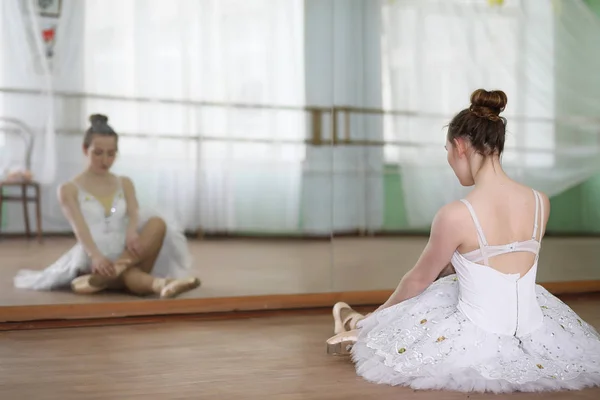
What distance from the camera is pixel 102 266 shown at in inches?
123

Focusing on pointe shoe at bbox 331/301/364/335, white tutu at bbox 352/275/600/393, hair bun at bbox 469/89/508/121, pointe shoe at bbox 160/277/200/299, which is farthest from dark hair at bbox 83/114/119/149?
hair bun at bbox 469/89/508/121

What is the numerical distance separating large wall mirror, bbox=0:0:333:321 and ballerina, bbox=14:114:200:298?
20mm

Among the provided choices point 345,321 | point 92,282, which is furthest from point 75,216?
point 345,321

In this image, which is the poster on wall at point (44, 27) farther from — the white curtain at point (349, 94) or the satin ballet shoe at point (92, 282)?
the white curtain at point (349, 94)

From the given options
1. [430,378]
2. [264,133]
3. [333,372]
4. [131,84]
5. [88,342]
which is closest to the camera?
[430,378]

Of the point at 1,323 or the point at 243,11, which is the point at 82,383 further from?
the point at 243,11

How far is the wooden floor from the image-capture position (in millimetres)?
1883

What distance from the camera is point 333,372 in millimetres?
2139

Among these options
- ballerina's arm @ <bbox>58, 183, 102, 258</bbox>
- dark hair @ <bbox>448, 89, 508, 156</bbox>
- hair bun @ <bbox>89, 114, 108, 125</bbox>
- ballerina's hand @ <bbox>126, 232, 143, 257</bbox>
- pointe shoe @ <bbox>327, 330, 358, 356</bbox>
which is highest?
hair bun @ <bbox>89, 114, 108, 125</bbox>

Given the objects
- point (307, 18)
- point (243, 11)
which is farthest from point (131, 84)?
point (307, 18)

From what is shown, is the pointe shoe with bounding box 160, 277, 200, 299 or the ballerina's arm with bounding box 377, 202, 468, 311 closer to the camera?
the ballerina's arm with bounding box 377, 202, 468, 311

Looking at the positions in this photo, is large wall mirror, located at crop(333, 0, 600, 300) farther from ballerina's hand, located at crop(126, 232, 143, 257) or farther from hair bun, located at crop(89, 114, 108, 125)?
hair bun, located at crop(89, 114, 108, 125)

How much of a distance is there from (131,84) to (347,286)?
137 centimetres

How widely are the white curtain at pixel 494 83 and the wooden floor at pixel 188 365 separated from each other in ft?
3.64
